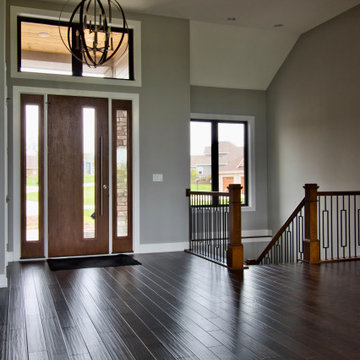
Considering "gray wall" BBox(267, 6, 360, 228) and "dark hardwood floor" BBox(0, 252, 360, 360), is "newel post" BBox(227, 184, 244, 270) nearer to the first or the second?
"dark hardwood floor" BBox(0, 252, 360, 360)

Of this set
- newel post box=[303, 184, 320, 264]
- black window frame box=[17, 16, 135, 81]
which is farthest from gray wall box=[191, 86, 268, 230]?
newel post box=[303, 184, 320, 264]

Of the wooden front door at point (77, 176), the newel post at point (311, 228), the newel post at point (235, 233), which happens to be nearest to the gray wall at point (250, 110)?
the wooden front door at point (77, 176)

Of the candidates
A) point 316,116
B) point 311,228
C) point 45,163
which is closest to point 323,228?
point 311,228

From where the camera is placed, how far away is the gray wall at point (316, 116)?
21.7 ft

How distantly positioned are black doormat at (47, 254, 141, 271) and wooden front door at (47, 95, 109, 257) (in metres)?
0.22

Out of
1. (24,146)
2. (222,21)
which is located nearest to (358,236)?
(222,21)

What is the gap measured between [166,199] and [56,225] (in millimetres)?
1659

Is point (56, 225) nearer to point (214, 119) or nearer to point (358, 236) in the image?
point (214, 119)

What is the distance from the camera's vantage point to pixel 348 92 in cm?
668

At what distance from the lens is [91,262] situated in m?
5.93

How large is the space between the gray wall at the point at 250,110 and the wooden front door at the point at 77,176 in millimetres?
2413

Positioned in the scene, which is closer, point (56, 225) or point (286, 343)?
point (286, 343)

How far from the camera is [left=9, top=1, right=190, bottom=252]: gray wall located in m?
6.66

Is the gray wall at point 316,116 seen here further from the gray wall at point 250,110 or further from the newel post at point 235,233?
the newel post at point 235,233
